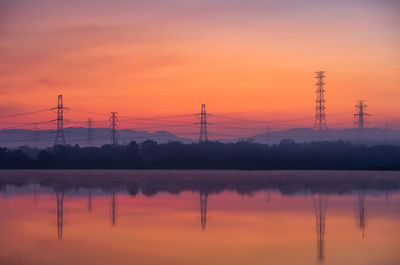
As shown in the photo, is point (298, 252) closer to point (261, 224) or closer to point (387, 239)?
point (387, 239)

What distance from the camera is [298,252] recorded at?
17578mm

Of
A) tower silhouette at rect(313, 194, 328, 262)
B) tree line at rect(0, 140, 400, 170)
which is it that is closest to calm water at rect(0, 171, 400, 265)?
tower silhouette at rect(313, 194, 328, 262)

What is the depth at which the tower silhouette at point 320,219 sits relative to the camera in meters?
17.8

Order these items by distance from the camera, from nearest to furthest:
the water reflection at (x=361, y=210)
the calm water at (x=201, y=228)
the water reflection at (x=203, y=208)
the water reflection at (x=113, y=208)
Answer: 1. the calm water at (x=201, y=228)
2. the water reflection at (x=361, y=210)
3. the water reflection at (x=203, y=208)
4. the water reflection at (x=113, y=208)

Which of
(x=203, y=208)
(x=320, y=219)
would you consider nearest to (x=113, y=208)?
(x=203, y=208)

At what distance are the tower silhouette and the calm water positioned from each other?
4 cm

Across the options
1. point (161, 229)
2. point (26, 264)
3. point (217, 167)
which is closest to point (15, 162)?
point (217, 167)

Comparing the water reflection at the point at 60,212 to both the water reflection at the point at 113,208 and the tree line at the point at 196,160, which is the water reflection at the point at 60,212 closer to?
the water reflection at the point at 113,208

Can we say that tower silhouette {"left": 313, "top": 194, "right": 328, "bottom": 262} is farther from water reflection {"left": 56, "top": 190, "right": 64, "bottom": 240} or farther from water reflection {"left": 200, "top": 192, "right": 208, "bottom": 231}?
water reflection {"left": 56, "top": 190, "right": 64, "bottom": 240}

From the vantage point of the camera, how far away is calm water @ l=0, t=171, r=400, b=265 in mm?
16834

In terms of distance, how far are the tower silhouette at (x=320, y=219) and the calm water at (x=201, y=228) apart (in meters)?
0.04

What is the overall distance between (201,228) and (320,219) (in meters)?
6.66

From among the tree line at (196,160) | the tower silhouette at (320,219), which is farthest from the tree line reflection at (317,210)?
the tree line at (196,160)

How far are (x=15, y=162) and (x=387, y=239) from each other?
78.8 metres
